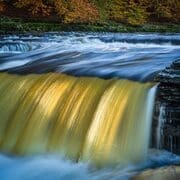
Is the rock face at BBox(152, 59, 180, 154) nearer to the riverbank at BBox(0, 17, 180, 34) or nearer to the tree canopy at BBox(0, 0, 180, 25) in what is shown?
the riverbank at BBox(0, 17, 180, 34)

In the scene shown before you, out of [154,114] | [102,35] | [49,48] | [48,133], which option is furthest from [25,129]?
[102,35]

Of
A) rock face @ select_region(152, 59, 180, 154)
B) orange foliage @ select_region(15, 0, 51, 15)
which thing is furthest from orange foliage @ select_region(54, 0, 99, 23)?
rock face @ select_region(152, 59, 180, 154)

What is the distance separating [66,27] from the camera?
43.1ft

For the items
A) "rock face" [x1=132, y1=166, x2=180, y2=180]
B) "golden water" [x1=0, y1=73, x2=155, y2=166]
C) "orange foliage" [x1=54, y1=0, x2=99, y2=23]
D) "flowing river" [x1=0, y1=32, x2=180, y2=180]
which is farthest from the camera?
"orange foliage" [x1=54, y1=0, x2=99, y2=23]

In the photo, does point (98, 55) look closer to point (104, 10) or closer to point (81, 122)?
point (81, 122)

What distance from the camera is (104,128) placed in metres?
6.40

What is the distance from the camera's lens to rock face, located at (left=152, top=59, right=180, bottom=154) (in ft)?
19.5

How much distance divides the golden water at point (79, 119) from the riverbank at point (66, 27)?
5.16 m

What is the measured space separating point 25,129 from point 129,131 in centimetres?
149

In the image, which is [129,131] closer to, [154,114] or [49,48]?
[154,114]

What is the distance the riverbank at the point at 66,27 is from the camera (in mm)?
12406

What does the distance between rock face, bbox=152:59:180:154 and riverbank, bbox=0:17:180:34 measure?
21.7ft

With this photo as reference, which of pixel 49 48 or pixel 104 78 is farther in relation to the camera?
pixel 49 48

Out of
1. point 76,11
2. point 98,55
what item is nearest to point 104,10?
point 76,11
